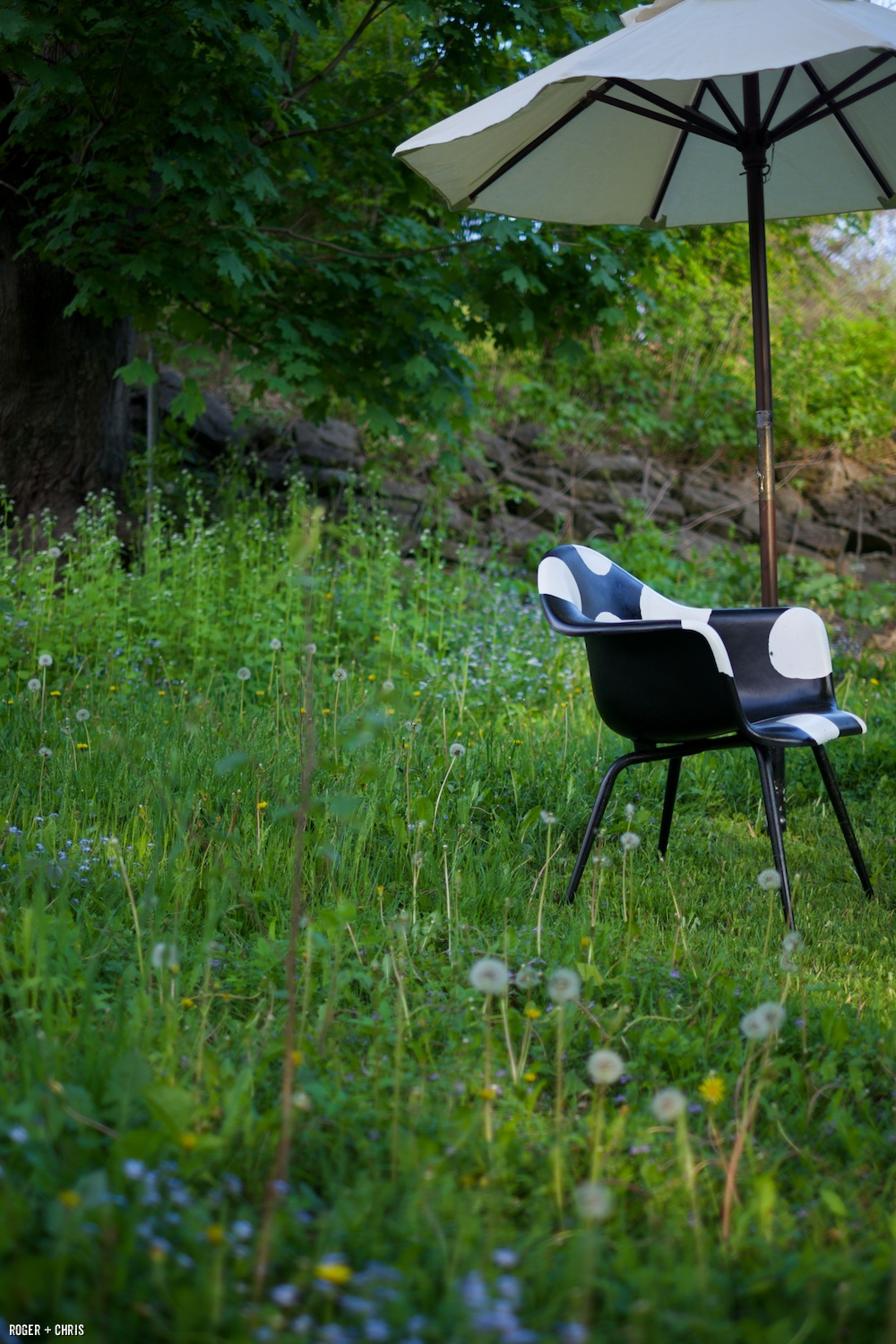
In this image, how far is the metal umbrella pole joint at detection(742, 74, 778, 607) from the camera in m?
2.94

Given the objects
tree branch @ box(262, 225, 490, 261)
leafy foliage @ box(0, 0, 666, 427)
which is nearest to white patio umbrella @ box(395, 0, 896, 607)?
leafy foliage @ box(0, 0, 666, 427)

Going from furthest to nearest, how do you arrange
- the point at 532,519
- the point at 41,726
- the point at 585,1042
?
the point at 532,519
the point at 41,726
the point at 585,1042

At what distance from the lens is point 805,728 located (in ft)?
8.31

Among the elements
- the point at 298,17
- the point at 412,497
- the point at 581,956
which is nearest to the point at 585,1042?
the point at 581,956

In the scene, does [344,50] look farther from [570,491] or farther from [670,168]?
[570,491]

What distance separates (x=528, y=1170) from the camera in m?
1.43

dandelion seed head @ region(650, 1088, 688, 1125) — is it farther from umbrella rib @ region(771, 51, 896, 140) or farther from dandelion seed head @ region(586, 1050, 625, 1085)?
umbrella rib @ region(771, 51, 896, 140)

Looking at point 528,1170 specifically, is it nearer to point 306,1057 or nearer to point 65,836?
point 306,1057

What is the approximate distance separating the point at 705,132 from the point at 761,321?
1.79 feet

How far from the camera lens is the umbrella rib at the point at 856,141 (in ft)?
9.93

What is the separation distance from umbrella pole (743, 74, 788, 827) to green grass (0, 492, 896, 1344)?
86 centimetres

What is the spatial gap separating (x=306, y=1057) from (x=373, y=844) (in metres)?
1.18

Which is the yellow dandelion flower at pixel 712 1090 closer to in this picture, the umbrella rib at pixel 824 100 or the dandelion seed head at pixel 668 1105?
the dandelion seed head at pixel 668 1105

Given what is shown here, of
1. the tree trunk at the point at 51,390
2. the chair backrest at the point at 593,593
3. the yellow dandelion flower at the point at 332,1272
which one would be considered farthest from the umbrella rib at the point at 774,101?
the tree trunk at the point at 51,390
